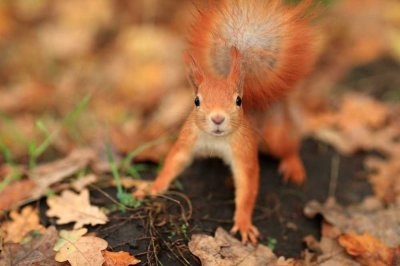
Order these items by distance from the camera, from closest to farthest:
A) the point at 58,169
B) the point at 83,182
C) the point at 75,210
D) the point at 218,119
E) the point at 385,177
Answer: the point at 218,119, the point at 75,210, the point at 83,182, the point at 58,169, the point at 385,177

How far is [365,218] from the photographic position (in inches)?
119

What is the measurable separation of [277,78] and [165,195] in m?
0.90

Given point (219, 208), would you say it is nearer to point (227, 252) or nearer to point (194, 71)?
point (227, 252)

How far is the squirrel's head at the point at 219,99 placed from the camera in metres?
2.32

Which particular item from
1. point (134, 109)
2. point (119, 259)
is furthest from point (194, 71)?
point (134, 109)

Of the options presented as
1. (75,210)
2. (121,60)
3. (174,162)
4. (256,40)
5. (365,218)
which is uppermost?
(256,40)

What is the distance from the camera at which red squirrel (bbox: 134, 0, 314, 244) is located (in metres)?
2.45

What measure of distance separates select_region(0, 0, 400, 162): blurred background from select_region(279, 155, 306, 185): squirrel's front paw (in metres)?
1.23

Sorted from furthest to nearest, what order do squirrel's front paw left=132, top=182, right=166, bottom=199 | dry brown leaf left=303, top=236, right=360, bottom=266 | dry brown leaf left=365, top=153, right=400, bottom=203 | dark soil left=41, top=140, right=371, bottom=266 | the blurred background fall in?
the blurred background → dry brown leaf left=365, top=153, right=400, bottom=203 → squirrel's front paw left=132, top=182, right=166, bottom=199 → dry brown leaf left=303, top=236, right=360, bottom=266 → dark soil left=41, top=140, right=371, bottom=266

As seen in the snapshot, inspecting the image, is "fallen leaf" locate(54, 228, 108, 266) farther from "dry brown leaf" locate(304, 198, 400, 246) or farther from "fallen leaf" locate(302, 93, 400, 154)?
"fallen leaf" locate(302, 93, 400, 154)

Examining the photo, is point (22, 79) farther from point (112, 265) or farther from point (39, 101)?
point (112, 265)

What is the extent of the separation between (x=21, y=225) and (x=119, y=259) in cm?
68

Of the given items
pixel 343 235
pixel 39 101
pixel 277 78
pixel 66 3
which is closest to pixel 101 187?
pixel 277 78

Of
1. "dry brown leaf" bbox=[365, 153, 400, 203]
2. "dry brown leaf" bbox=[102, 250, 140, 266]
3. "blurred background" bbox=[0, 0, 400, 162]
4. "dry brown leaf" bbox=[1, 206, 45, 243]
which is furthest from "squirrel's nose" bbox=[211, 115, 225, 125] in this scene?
"blurred background" bbox=[0, 0, 400, 162]
